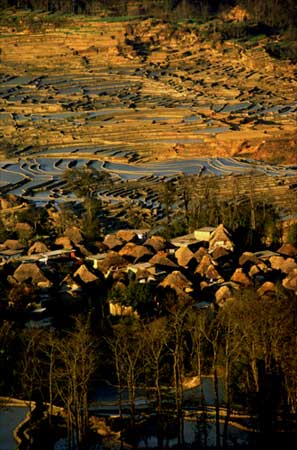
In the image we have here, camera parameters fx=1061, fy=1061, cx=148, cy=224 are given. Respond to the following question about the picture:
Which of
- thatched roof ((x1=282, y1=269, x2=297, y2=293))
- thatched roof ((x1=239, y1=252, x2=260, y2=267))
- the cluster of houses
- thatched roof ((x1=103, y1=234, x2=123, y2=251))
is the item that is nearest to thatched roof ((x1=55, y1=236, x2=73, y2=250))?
the cluster of houses

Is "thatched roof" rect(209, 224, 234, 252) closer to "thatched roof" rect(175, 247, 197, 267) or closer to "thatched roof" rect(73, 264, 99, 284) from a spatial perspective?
"thatched roof" rect(175, 247, 197, 267)

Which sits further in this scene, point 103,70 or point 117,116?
point 103,70

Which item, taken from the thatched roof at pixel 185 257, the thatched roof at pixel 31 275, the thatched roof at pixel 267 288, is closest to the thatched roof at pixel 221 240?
the thatched roof at pixel 185 257

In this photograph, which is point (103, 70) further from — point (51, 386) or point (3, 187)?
point (51, 386)

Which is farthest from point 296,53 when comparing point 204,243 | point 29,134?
point 204,243

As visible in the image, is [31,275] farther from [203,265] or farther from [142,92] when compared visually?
[142,92]
